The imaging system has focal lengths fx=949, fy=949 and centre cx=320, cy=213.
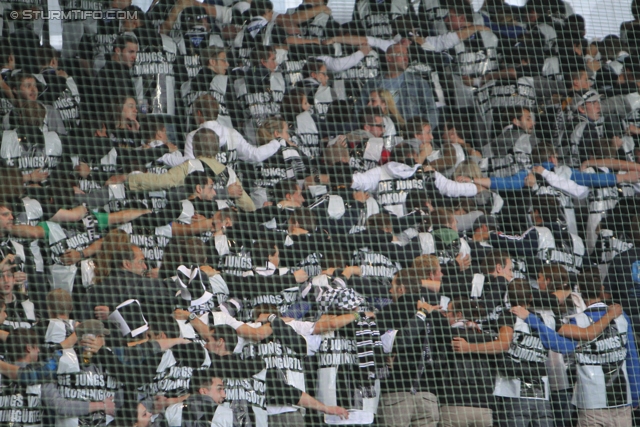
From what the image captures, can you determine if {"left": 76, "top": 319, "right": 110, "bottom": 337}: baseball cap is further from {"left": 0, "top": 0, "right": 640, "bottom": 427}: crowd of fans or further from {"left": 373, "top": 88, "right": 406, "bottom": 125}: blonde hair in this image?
{"left": 373, "top": 88, "right": 406, "bottom": 125}: blonde hair

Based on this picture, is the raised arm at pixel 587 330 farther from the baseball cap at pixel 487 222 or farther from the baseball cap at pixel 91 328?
the baseball cap at pixel 91 328

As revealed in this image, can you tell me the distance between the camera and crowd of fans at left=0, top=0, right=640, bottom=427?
15.9 ft

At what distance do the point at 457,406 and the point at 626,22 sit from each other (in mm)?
3330

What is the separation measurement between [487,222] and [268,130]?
1465 mm

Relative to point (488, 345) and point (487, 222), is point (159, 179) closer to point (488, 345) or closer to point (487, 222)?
point (487, 222)

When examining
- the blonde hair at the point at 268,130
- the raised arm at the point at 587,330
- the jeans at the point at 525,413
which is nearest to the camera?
the jeans at the point at 525,413

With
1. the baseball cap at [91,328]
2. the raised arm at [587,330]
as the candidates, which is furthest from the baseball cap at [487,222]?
the baseball cap at [91,328]

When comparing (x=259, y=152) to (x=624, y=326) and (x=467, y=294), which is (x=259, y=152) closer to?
(x=467, y=294)

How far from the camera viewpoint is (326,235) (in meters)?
5.51

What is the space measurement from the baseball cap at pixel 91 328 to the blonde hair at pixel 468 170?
2394 mm

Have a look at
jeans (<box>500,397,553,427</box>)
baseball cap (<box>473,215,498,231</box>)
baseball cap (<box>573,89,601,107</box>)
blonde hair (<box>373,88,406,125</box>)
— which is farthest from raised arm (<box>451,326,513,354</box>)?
baseball cap (<box>573,89,601,107</box>)

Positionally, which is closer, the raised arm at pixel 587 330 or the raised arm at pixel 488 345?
the raised arm at pixel 488 345

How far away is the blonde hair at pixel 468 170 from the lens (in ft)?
19.5

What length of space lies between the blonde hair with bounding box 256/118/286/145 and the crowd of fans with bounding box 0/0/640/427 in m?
0.01
